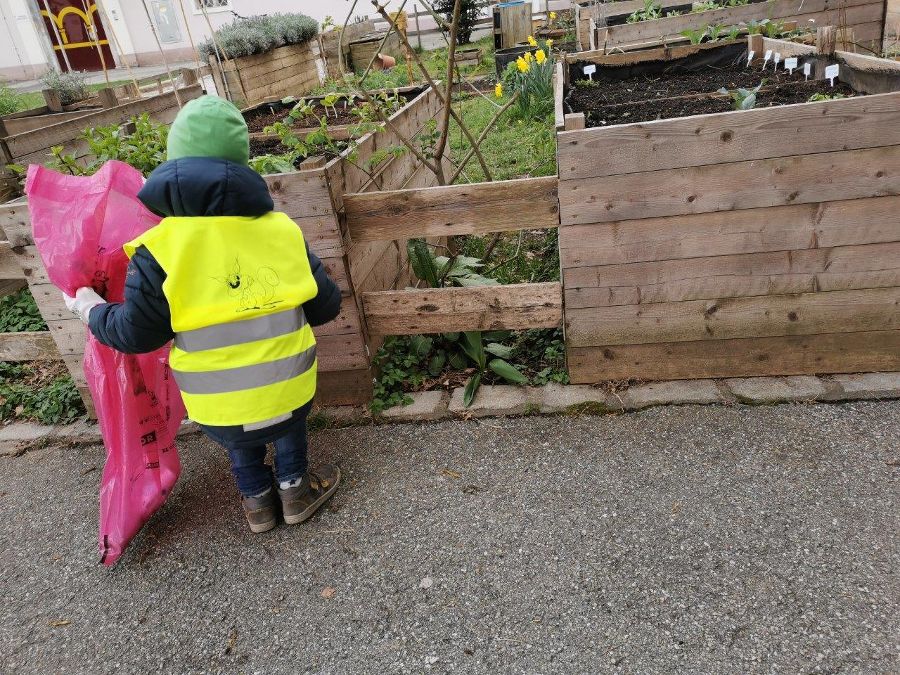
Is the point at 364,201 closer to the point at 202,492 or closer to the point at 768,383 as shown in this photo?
the point at 202,492

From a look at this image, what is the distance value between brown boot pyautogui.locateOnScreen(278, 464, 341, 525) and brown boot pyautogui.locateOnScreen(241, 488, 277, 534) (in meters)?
0.05

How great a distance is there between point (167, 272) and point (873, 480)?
260cm

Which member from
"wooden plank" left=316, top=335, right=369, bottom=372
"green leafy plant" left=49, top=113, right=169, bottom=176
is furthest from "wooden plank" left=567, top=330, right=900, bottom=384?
"green leafy plant" left=49, top=113, right=169, bottom=176

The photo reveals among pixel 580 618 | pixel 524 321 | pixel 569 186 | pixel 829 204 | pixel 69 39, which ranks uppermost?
pixel 69 39

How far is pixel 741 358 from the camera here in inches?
121

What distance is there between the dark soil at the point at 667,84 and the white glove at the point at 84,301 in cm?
295

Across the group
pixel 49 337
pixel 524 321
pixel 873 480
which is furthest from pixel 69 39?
pixel 873 480

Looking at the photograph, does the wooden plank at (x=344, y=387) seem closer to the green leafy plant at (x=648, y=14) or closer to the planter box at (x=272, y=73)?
the planter box at (x=272, y=73)

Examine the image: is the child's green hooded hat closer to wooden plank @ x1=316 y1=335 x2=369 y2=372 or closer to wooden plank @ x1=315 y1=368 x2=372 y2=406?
wooden plank @ x1=316 y1=335 x2=369 y2=372

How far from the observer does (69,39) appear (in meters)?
23.3

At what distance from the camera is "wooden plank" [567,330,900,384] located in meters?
2.97

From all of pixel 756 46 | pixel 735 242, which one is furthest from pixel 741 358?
pixel 756 46

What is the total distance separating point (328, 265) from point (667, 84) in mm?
3295

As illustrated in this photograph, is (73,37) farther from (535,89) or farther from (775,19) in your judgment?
(775,19)
